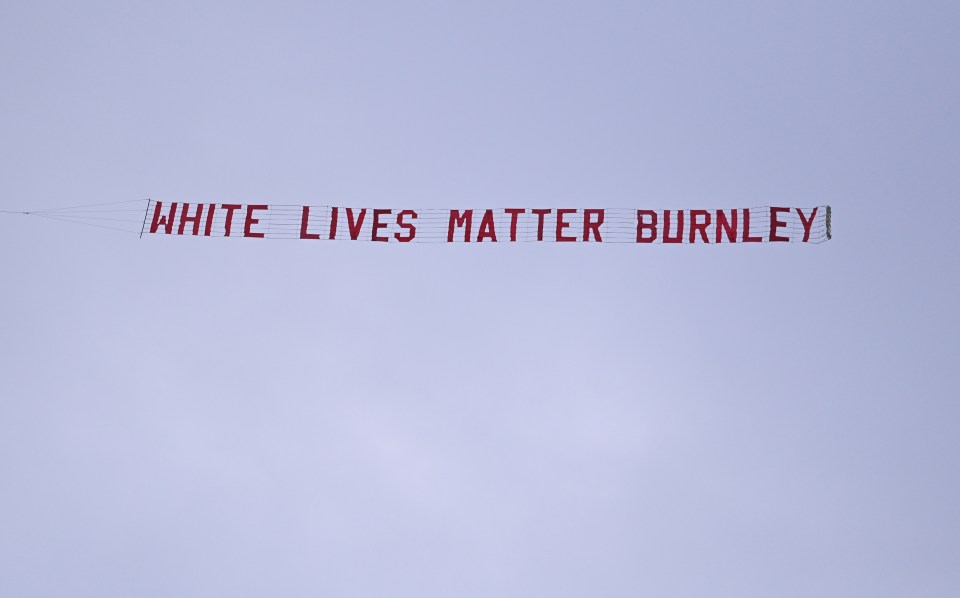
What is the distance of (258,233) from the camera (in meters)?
17.4

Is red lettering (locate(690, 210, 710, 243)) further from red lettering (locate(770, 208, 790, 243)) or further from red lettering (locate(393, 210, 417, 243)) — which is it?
red lettering (locate(393, 210, 417, 243))

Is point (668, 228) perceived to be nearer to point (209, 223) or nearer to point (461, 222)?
point (461, 222)

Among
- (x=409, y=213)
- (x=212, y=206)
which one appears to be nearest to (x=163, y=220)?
(x=212, y=206)

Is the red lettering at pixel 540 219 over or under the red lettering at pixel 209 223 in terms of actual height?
over

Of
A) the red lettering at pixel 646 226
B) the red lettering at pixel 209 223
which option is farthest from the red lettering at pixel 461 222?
the red lettering at pixel 209 223

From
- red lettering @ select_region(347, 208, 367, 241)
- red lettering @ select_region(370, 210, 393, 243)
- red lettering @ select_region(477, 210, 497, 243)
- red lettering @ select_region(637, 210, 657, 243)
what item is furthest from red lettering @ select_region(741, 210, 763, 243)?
red lettering @ select_region(347, 208, 367, 241)

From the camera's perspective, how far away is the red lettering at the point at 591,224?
16.6 metres

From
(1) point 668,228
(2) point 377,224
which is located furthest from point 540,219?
(2) point 377,224

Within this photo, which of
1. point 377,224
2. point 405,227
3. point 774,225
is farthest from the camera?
point 405,227

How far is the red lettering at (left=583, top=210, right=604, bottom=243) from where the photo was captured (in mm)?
16594

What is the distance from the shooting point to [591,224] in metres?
16.8

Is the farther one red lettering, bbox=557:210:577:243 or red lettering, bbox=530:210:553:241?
red lettering, bbox=530:210:553:241

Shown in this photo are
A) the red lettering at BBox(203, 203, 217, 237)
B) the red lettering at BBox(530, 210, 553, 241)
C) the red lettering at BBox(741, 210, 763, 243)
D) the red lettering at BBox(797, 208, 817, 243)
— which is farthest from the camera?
the red lettering at BBox(203, 203, 217, 237)

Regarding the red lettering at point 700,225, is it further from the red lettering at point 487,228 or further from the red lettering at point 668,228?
the red lettering at point 487,228
